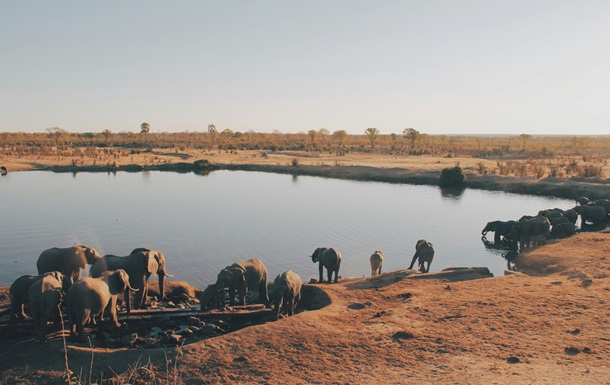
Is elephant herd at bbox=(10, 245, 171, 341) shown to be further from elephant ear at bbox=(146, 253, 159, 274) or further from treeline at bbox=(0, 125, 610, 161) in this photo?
treeline at bbox=(0, 125, 610, 161)

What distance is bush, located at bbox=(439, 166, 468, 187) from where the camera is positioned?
1609 inches

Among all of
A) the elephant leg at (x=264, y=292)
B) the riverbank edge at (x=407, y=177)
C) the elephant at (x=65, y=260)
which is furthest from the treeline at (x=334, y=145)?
the elephant at (x=65, y=260)

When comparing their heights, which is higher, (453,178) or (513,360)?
(453,178)

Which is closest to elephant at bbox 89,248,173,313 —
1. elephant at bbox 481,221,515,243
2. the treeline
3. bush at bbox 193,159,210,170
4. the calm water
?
the calm water

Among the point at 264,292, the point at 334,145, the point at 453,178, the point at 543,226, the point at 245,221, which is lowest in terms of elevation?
the point at 264,292

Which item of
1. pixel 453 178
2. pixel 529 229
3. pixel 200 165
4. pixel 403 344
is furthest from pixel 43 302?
pixel 200 165

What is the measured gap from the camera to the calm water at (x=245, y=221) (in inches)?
775

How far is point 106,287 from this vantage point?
34.7 ft

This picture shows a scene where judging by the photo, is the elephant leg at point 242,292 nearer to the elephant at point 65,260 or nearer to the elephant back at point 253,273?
the elephant back at point 253,273

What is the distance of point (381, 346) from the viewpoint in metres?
9.57

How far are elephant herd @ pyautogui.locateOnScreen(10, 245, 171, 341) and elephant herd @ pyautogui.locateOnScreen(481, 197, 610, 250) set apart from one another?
1575cm

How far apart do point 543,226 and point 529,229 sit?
594mm

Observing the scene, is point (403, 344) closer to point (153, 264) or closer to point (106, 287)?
point (106, 287)

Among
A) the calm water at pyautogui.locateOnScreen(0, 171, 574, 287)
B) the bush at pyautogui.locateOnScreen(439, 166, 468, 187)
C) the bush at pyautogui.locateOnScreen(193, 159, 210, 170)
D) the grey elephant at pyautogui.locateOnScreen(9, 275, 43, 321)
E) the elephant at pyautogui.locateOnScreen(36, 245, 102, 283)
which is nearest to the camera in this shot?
the grey elephant at pyautogui.locateOnScreen(9, 275, 43, 321)
